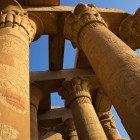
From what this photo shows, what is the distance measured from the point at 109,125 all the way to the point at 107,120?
327 mm

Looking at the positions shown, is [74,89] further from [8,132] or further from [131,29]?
[8,132]

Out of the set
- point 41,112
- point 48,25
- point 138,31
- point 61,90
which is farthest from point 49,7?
point 41,112

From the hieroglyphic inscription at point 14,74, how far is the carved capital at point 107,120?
9.82 metres

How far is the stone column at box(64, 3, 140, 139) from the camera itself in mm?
5260

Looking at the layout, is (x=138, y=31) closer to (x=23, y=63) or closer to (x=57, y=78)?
(x=57, y=78)

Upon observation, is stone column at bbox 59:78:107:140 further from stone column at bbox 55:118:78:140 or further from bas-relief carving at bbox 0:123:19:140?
bas-relief carving at bbox 0:123:19:140

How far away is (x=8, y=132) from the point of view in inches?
146

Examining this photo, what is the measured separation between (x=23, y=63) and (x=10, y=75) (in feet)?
2.95

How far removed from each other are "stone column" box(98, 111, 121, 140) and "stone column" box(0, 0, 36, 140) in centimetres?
905

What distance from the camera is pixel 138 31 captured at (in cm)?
1041

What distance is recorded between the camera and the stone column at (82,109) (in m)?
10.4

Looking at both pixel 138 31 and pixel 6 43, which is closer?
pixel 6 43

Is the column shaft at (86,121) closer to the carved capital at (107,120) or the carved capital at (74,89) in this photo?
the carved capital at (74,89)

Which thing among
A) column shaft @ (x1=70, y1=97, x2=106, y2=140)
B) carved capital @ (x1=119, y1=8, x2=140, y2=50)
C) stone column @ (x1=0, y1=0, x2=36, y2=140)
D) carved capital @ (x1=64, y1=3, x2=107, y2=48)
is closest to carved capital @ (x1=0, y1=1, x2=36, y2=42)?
stone column @ (x1=0, y1=0, x2=36, y2=140)
